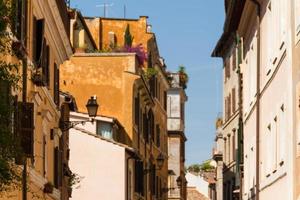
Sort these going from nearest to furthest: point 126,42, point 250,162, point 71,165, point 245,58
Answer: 1. point 250,162
2. point 245,58
3. point 71,165
4. point 126,42

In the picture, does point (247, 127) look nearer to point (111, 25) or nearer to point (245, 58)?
point (245, 58)

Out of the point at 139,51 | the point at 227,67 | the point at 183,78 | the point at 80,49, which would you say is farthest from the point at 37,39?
the point at 183,78

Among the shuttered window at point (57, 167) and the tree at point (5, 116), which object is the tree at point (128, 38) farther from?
the tree at point (5, 116)

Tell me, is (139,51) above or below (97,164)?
above

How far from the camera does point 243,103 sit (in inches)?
1471

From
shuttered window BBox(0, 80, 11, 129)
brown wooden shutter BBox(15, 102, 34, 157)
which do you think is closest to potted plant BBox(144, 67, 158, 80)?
brown wooden shutter BBox(15, 102, 34, 157)

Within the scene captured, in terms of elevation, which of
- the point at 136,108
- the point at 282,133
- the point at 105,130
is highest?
the point at 136,108

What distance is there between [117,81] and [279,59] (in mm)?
28124

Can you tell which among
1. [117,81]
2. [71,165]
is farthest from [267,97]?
[117,81]

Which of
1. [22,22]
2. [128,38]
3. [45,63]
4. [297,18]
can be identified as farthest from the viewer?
[128,38]

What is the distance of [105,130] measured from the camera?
153ft

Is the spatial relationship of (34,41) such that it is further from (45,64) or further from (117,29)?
(117,29)

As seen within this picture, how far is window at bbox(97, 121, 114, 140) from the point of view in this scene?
1833 inches

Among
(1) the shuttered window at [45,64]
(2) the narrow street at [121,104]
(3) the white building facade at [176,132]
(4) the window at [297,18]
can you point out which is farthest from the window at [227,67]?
(4) the window at [297,18]
